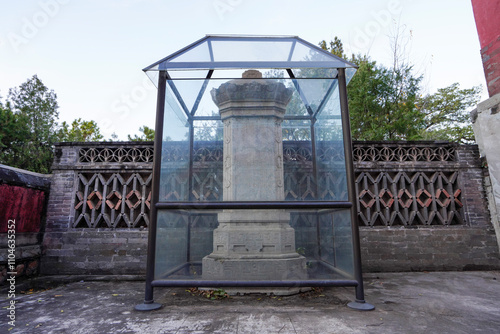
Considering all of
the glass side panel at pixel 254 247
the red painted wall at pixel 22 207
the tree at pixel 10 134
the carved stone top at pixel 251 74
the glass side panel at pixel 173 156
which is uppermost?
the tree at pixel 10 134

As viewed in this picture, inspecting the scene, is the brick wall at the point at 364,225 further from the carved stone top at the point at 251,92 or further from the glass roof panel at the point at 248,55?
the glass roof panel at the point at 248,55

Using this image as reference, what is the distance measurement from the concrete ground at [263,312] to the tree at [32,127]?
35.2 ft

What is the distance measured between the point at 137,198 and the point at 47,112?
43.0 feet

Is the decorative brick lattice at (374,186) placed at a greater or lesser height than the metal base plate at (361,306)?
greater

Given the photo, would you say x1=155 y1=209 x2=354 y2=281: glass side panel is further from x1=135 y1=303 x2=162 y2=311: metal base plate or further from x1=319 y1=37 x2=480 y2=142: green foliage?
x1=319 y1=37 x2=480 y2=142: green foliage

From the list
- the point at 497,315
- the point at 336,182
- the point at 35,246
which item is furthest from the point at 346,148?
the point at 35,246

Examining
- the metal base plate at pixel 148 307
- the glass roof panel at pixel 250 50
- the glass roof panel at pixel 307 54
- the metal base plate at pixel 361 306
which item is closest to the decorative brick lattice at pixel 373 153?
the glass roof panel at pixel 307 54

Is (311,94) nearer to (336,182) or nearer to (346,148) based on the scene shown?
(346,148)

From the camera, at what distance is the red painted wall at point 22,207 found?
4402 mm

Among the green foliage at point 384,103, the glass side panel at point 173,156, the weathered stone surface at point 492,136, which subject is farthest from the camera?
the green foliage at point 384,103

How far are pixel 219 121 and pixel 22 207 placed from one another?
384 cm

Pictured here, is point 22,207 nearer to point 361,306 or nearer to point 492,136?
point 361,306

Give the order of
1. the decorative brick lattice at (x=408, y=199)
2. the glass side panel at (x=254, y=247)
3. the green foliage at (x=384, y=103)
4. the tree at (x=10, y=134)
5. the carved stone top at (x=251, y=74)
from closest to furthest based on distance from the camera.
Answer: the glass side panel at (x=254, y=247) < the carved stone top at (x=251, y=74) < the decorative brick lattice at (x=408, y=199) < the green foliage at (x=384, y=103) < the tree at (x=10, y=134)

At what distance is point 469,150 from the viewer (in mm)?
5746
